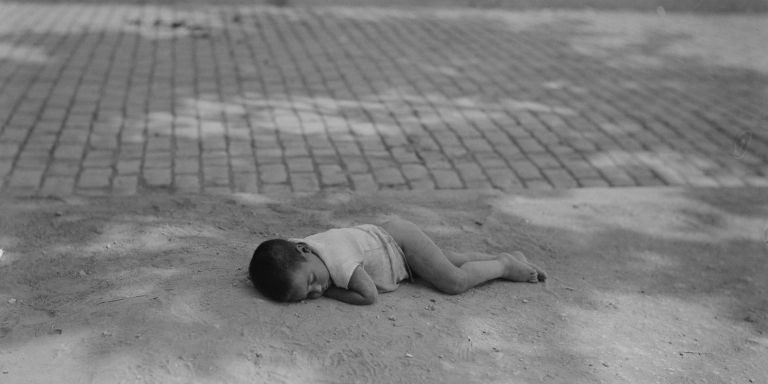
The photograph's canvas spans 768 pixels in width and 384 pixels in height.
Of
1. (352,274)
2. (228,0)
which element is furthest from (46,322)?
(228,0)

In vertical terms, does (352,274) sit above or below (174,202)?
above

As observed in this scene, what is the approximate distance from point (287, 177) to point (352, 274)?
1.97 meters

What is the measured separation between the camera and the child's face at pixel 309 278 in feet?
11.9

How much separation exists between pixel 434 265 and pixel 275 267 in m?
0.90

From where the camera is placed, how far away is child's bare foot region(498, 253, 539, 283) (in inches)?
171

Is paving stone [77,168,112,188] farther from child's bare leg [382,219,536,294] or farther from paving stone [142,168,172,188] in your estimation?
child's bare leg [382,219,536,294]

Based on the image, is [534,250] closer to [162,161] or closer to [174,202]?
[174,202]

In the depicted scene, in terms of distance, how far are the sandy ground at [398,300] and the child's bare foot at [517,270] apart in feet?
0.25

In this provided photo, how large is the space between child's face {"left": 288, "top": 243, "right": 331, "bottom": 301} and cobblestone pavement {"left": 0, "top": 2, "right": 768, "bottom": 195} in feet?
5.72

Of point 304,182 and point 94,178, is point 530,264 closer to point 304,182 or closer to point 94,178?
point 304,182

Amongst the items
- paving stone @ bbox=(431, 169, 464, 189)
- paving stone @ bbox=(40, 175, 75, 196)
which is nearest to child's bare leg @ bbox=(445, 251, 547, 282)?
paving stone @ bbox=(431, 169, 464, 189)

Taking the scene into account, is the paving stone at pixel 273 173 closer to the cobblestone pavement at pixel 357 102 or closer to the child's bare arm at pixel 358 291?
the cobblestone pavement at pixel 357 102

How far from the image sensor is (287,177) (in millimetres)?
5672

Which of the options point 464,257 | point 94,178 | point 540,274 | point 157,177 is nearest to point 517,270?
point 540,274
